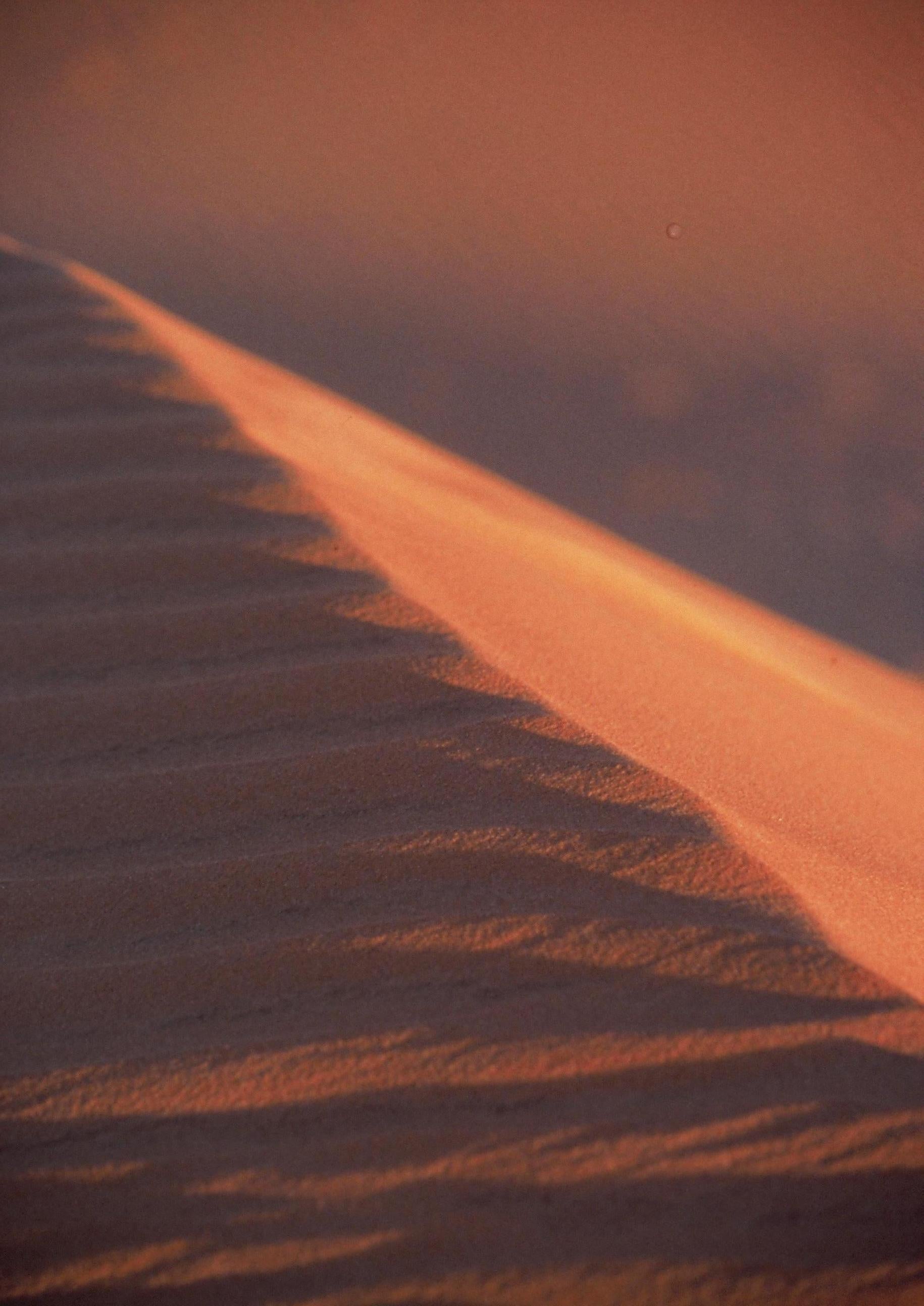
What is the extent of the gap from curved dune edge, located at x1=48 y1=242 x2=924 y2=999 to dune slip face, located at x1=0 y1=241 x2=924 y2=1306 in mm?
13

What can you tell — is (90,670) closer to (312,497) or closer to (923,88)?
(312,497)

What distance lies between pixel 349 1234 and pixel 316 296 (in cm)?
413

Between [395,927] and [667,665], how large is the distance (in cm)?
94

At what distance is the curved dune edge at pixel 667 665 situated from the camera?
5.40 feet

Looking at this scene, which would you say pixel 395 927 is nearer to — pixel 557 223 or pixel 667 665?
pixel 667 665

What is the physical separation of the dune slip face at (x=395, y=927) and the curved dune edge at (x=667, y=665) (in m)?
0.01

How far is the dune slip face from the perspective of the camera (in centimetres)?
116

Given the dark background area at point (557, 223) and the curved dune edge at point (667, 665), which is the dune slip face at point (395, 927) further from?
the dark background area at point (557, 223)

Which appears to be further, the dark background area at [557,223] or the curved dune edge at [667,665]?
the dark background area at [557,223]

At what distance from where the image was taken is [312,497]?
2035mm

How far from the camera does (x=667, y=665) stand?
214cm

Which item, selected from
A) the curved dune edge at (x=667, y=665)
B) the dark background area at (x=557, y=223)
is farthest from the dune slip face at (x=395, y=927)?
the dark background area at (x=557, y=223)

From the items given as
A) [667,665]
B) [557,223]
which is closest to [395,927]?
[667,665]

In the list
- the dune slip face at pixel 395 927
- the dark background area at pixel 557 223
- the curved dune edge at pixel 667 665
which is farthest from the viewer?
the dark background area at pixel 557 223
